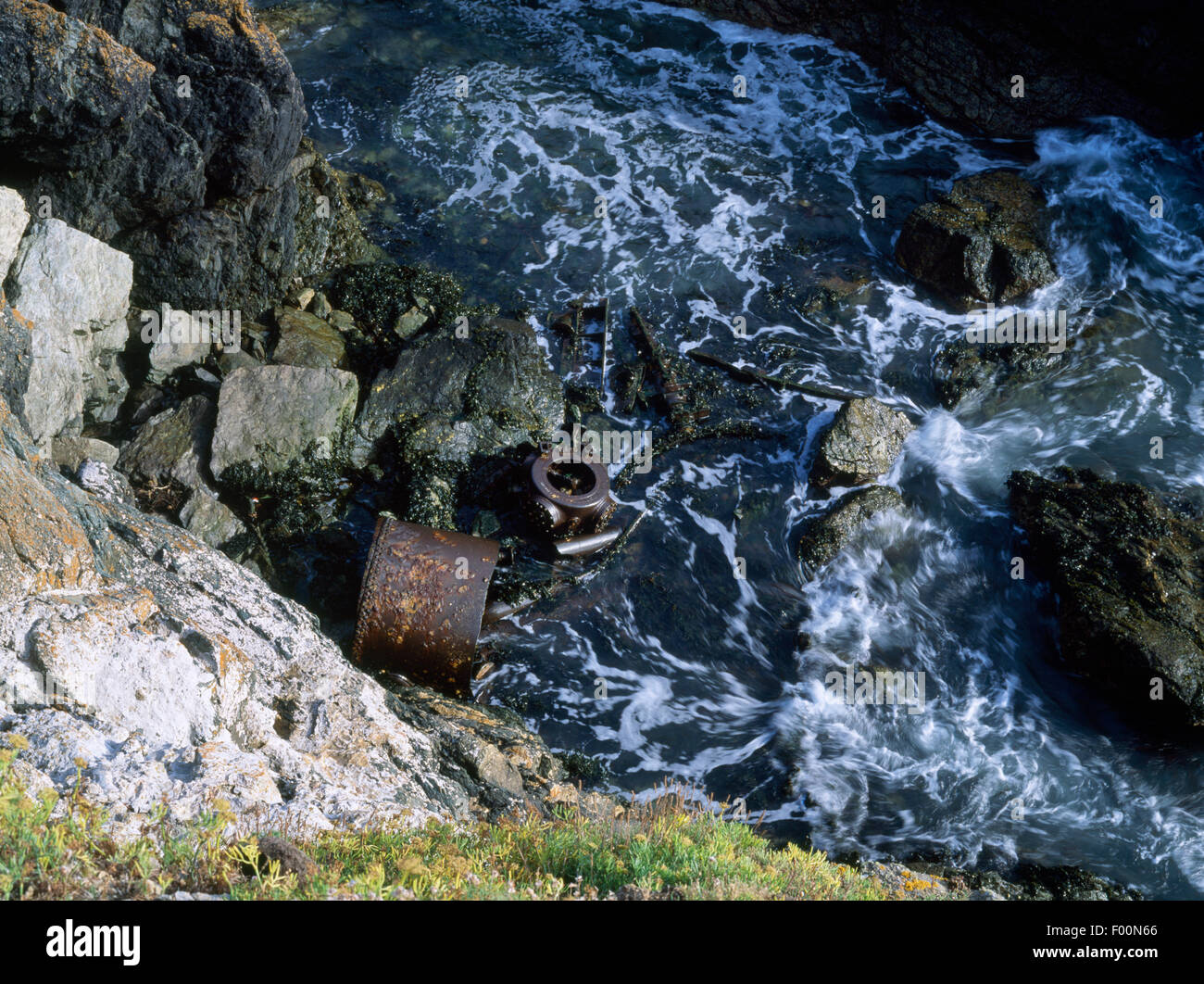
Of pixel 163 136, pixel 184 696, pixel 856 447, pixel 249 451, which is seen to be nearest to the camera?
pixel 184 696

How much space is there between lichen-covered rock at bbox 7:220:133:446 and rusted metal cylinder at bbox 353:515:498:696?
8.79ft

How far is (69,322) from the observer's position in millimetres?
6293

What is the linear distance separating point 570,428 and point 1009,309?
607 cm

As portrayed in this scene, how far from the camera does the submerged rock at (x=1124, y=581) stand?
646cm

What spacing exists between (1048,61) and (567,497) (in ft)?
38.4

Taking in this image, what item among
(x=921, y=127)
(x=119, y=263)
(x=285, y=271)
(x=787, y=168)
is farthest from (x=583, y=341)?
(x=921, y=127)

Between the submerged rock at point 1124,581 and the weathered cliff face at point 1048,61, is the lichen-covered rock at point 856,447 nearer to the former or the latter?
the submerged rock at point 1124,581

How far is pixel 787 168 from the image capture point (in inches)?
485

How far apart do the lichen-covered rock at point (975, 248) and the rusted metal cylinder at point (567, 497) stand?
571 centimetres

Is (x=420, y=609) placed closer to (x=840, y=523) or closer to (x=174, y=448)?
(x=174, y=448)

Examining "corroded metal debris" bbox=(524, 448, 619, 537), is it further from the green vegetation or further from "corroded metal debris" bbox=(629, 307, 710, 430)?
the green vegetation

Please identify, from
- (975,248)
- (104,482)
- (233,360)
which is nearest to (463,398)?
(233,360)

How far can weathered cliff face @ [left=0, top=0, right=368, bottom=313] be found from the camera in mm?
5695
